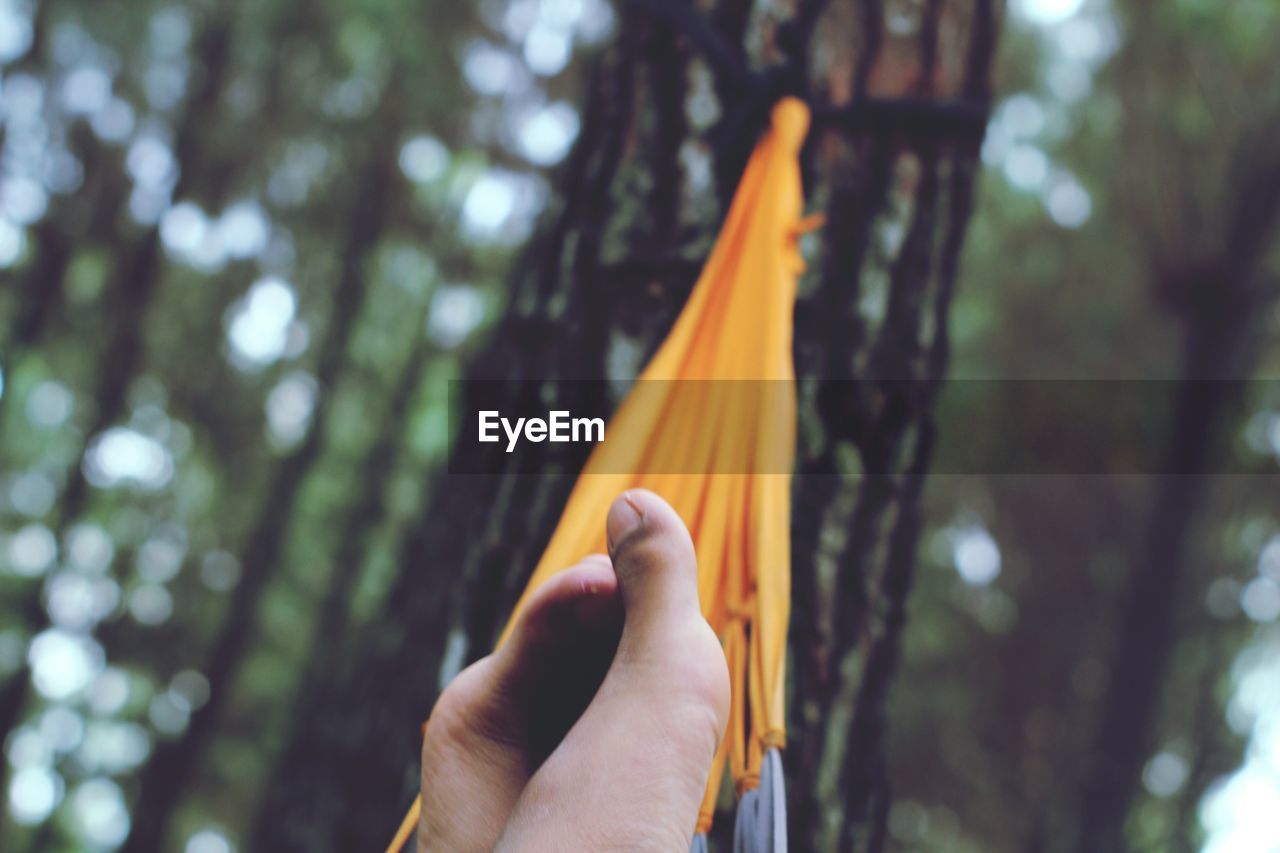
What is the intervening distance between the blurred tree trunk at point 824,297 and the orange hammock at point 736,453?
89 mm

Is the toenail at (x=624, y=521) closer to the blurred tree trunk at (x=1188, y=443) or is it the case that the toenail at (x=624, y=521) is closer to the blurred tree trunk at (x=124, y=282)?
the blurred tree trunk at (x=1188, y=443)

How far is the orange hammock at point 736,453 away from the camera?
0.95 meters

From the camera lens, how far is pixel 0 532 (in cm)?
587

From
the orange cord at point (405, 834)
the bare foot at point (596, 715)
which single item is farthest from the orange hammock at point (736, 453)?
the bare foot at point (596, 715)

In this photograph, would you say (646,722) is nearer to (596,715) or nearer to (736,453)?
(596,715)

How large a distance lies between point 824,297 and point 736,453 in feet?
1.06

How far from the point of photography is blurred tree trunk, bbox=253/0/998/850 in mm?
1197

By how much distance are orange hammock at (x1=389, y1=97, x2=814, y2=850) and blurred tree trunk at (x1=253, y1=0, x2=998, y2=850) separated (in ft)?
0.29

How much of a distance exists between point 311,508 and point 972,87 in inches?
243

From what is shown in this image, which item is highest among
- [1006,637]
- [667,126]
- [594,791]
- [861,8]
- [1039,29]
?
[1039,29]

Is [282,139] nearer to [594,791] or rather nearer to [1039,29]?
[1039,29]

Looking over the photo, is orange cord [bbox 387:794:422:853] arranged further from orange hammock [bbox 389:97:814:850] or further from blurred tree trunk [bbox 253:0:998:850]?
blurred tree trunk [bbox 253:0:998:850]

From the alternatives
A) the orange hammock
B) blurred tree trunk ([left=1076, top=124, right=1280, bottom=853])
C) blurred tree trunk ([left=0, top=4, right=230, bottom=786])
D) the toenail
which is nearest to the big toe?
the toenail

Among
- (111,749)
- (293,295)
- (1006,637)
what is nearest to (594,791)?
(293,295)
